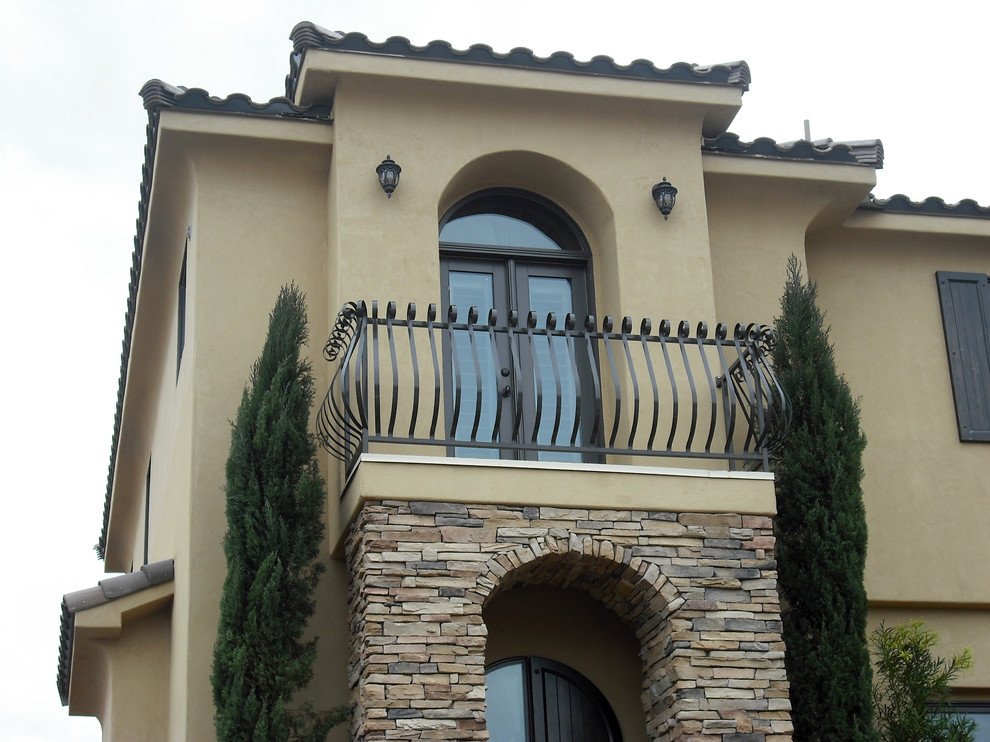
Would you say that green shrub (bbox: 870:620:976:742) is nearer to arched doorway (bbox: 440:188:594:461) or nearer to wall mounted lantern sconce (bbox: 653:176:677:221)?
arched doorway (bbox: 440:188:594:461)

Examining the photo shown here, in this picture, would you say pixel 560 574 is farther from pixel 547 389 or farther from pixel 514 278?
pixel 514 278

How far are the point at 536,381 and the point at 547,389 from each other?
141 cm

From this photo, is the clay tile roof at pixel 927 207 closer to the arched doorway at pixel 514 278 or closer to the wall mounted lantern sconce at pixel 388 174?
the arched doorway at pixel 514 278

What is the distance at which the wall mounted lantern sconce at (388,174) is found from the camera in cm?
1107

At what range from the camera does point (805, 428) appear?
10727 millimetres

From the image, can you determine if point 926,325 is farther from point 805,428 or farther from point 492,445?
point 492,445

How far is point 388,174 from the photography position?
1107 cm

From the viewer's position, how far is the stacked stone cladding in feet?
29.5

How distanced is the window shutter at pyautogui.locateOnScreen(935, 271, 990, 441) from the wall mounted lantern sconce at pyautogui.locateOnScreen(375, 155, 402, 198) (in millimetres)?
5536

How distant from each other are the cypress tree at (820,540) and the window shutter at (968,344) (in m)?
2.04

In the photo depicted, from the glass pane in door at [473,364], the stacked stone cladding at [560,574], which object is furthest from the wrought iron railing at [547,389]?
the stacked stone cladding at [560,574]

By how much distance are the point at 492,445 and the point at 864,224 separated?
5.35 m

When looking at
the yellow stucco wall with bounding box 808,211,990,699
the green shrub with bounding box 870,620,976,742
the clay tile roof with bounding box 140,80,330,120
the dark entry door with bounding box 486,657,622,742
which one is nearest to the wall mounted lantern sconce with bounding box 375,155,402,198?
the clay tile roof with bounding box 140,80,330,120

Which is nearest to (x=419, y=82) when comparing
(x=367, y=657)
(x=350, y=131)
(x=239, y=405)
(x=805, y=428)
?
(x=350, y=131)
